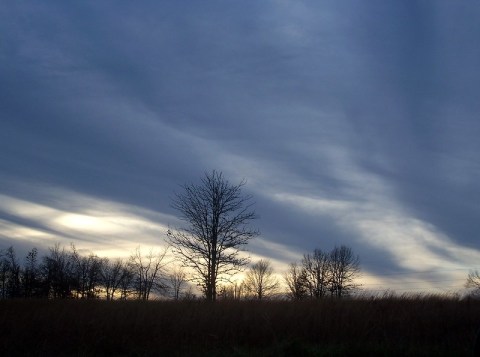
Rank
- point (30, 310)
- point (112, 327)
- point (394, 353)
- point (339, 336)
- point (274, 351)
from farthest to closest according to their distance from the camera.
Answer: point (30, 310) → point (112, 327) → point (339, 336) → point (274, 351) → point (394, 353)

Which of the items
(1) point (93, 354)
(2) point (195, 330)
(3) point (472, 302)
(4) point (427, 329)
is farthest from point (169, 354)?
(3) point (472, 302)

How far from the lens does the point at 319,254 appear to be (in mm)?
89125

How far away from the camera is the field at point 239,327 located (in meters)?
13.4

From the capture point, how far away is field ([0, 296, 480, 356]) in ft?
43.8

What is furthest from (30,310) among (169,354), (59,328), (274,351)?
(274,351)

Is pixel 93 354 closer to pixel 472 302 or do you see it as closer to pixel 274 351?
pixel 274 351

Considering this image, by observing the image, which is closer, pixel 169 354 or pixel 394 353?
pixel 394 353

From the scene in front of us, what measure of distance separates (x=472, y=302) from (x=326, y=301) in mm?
5687

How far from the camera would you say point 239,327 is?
54.4 feet

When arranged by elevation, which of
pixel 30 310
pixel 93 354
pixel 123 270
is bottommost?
pixel 93 354

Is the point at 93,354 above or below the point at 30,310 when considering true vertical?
below

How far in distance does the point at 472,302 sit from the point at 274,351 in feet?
36.1

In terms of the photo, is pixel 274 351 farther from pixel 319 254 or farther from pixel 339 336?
pixel 319 254

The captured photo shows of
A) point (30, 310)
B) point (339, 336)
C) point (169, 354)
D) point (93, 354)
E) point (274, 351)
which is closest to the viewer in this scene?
point (274, 351)
